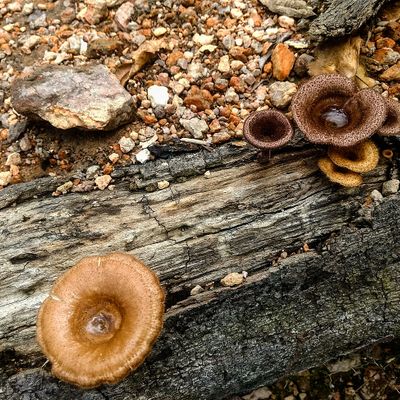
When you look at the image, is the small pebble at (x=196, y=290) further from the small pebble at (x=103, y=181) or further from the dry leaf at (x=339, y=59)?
the dry leaf at (x=339, y=59)

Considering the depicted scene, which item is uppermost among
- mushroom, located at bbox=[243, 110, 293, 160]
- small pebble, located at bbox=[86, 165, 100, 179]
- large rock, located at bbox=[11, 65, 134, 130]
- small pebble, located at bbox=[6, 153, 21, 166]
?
mushroom, located at bbox=[243, 110, 293, 160]

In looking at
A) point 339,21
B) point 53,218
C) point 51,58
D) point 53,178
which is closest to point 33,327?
point 53,218

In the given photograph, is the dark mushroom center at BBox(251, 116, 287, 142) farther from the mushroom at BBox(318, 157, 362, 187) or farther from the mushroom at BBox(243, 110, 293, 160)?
the mushroom at BBox(318, 157, 362, 187)

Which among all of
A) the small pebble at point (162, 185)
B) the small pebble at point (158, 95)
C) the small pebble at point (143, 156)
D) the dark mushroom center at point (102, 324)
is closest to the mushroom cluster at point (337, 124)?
the small pebble at point (162, 185)

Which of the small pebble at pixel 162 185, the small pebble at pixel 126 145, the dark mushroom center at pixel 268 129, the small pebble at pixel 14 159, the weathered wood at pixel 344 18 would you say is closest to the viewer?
the dark mushroom center at pixel 268 129

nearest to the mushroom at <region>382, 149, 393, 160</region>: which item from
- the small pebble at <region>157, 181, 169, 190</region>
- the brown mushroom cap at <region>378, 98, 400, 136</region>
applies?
the brown mushroom cap at <region>378, 98, 400, 136</region>
